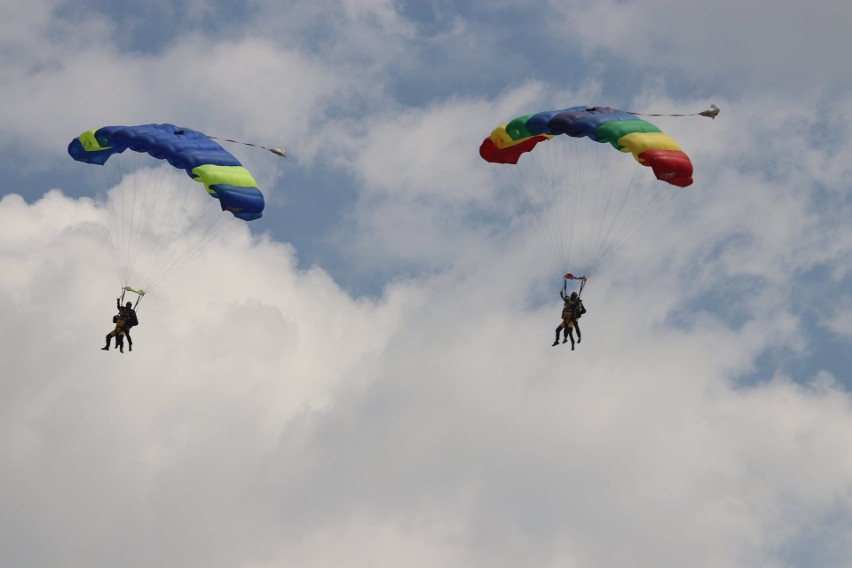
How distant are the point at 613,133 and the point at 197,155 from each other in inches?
494

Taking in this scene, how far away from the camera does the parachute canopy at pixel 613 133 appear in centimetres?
5228

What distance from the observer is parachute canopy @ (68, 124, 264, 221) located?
2164 inches

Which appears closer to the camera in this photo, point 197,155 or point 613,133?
point 613,133

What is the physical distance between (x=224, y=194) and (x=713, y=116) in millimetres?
14385

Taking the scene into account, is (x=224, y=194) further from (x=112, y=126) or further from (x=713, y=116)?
(x=713, y=116)

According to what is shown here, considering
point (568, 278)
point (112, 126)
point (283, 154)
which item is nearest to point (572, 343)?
point (568, 278)

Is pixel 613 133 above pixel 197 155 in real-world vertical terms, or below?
above

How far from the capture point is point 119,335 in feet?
185

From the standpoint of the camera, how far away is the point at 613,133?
53344 millimetres

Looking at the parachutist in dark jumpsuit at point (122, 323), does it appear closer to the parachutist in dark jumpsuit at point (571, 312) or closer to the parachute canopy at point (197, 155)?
the parachute canopy at point (197, 155)

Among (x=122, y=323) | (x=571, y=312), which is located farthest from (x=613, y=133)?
(x=122, y=323)

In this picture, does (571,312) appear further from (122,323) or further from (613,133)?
(122,323)

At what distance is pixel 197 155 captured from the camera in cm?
5597

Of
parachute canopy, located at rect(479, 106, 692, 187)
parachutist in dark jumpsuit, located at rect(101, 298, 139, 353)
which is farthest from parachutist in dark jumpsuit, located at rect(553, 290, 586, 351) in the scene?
parachutist in dark jumpsuit, located at rect(101, 298, 139, 353)
